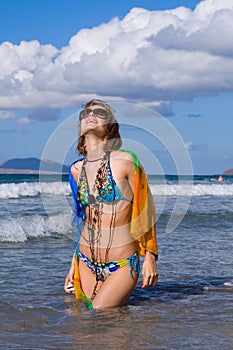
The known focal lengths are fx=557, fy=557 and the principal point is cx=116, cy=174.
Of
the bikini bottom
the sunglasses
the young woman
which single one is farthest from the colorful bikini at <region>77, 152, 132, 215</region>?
the bikini bottom

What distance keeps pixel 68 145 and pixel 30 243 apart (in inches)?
237

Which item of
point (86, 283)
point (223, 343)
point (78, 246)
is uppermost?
point (78, 246)

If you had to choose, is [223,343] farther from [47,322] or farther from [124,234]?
[47,322]

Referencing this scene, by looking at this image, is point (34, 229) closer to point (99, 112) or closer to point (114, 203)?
point (114, 203)

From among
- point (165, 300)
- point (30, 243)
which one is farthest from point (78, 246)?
point (30, 243)

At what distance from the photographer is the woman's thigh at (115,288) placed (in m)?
5.07

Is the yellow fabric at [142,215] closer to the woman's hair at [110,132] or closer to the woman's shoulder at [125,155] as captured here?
the woman's shoulder at [125,155]

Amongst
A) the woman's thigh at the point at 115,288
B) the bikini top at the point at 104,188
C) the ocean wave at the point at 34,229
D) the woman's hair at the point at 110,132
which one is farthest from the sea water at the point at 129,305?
the woman's hair at the point at 110,132

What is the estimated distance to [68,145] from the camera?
17.1 feet

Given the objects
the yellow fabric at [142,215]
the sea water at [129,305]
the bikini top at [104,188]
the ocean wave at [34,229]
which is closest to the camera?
the sea water at [129,305]

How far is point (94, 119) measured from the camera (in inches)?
195

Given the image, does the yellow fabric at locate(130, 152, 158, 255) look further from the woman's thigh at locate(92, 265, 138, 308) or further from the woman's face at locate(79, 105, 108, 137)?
the woman's face at locate(79, 105, 108, 137)

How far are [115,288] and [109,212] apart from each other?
0.70 meters

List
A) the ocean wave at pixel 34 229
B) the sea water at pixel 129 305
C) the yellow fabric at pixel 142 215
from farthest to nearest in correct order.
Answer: the ocean wave at pixel 34 229, the yellow fabric at pixel 142 215, the sea water at pixel 129 305
